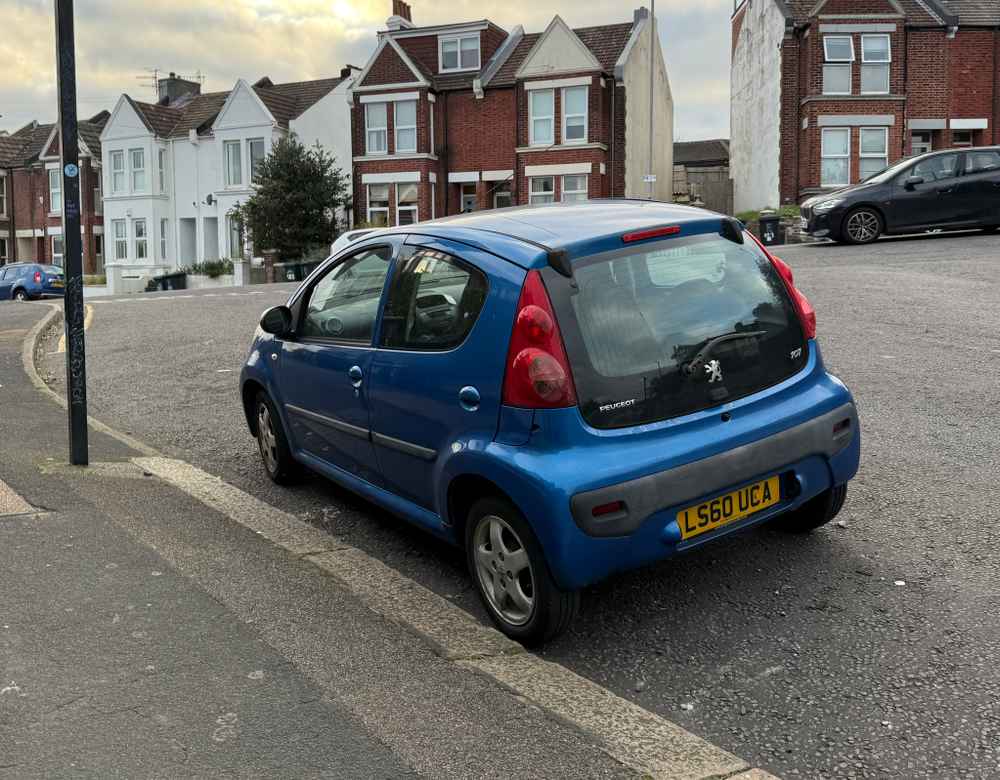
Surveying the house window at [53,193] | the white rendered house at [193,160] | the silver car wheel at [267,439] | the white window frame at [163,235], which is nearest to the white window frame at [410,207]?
the white rendered house at [193,160]

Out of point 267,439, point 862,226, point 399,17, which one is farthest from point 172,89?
point 267,439

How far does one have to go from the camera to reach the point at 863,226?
2092 centimetres

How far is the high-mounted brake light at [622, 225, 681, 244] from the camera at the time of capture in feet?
13.0

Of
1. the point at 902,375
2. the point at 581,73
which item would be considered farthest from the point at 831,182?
the point at 902,375

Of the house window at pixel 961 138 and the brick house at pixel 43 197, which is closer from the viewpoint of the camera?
the house window at pixel 961 138

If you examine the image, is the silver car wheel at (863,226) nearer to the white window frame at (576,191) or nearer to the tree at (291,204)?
the white window frame at (576,191)

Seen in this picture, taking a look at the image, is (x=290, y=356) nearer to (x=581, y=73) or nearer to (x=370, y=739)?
(x=370, y=739)

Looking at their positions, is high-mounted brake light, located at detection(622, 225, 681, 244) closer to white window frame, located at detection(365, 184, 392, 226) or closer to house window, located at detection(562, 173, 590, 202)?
house window, located at detection(562, 173, 590, 202)

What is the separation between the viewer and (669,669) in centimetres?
358

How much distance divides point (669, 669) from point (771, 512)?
847 mm

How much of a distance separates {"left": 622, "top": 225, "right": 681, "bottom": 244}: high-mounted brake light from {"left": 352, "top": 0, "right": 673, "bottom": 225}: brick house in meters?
35.3

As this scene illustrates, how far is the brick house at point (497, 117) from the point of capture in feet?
128

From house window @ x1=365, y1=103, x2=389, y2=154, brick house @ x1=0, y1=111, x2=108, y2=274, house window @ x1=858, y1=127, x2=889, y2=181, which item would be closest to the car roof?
house window @ x1=858, y1=127, x2=889, y2=181

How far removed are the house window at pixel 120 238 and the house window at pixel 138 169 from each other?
1851 millimetres
